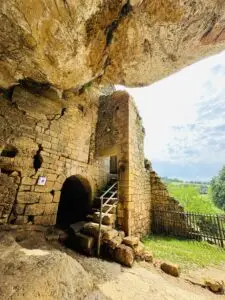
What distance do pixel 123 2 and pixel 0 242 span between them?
16.0 feet

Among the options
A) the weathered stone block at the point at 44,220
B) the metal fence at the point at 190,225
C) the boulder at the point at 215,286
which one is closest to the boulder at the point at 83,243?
the weathered stone block at the point at 44,220

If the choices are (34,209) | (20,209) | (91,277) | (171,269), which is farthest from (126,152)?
(91,277)

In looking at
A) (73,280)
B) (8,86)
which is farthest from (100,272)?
(8,86)

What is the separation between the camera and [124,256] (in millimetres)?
3852

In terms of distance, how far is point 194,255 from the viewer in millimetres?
5027

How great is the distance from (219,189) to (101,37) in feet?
74.4

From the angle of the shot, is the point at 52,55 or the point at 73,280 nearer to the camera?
the point at 73,280

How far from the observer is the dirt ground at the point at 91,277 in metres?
2.12

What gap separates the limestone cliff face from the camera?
2.57 m

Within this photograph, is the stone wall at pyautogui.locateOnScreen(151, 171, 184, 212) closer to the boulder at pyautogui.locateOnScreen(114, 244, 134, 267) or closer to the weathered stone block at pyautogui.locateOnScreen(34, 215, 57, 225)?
the boulder at pyautogui.locateOnScreen(114, 244, 134, 267)

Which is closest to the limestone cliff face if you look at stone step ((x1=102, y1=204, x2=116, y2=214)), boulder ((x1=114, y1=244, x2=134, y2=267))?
stone step ((x1=102, y1=204, x2=116, y2=214))

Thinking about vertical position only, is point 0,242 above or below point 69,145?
below

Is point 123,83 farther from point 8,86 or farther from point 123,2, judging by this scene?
point 8,86

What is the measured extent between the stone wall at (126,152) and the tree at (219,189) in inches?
650
